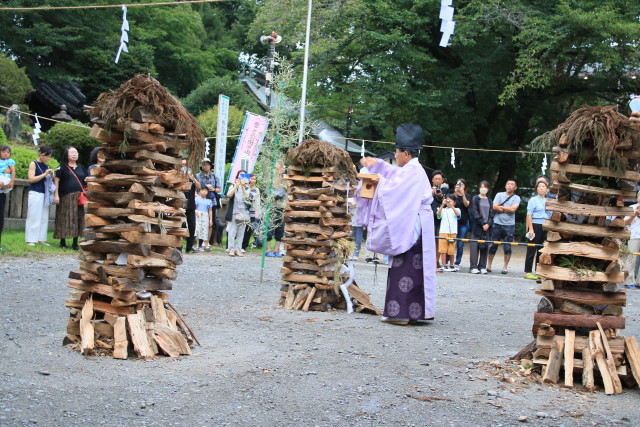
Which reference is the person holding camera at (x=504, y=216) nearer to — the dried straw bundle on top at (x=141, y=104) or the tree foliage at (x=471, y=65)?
the tree foliage at (x=471, y=65)

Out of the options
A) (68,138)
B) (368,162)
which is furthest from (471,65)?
(368,162)

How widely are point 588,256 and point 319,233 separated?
4.23 metres

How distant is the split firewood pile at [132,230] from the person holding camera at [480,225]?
34.4 feet

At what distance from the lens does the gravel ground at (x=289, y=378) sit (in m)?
4.92

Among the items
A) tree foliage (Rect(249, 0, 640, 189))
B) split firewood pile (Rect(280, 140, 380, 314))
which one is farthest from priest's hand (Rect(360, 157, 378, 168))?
tree foliage (Rect(249, 0, 640, 189))

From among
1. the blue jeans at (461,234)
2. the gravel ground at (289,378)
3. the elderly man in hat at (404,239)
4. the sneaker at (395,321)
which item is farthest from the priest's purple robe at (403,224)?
the blue jeans at (461,234)

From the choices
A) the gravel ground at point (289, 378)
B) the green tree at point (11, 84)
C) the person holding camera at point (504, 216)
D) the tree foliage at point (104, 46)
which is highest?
the tree foliage at point (104, 46)

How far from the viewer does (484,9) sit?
84.5 feet

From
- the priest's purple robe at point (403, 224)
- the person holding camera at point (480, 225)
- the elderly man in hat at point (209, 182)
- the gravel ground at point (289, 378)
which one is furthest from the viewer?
the elderly man in hat at point (209, 182)

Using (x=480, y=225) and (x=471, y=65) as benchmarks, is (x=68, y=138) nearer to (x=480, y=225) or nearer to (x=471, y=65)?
(x=480, y=225)

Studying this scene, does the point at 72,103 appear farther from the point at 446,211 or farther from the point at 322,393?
the point at 322,393

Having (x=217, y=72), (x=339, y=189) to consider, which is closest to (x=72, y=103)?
(x=217, y=72)

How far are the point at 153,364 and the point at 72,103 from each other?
3049 cm

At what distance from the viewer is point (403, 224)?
8.73 metres
